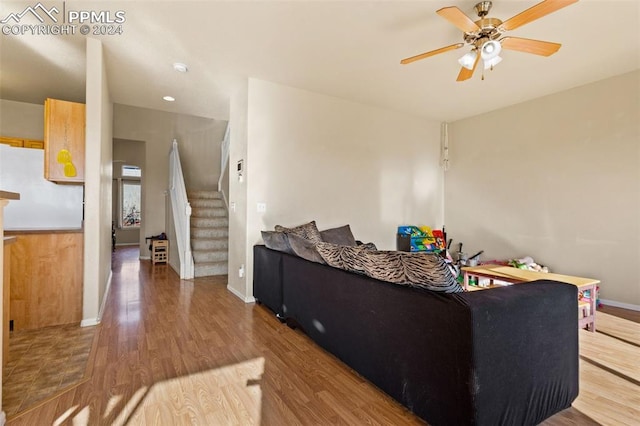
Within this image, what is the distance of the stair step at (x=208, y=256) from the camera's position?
5.19 metres

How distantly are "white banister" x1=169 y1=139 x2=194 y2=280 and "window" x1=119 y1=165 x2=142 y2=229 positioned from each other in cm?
586

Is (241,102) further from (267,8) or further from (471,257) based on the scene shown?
(471,257)

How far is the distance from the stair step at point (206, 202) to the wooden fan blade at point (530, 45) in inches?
218

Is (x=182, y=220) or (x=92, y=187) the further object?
(x=182, y=220)

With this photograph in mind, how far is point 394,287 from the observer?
167cm

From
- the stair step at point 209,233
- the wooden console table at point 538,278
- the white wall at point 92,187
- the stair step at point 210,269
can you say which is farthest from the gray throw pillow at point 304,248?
the stair step at point 209,233

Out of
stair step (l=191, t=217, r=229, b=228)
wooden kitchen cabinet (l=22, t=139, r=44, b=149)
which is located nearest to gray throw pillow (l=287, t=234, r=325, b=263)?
stair step (l=191, t=217, r=229, b=228)

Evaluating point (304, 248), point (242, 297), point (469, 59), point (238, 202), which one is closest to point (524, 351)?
point (304, 248)

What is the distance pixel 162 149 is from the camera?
23.9ft

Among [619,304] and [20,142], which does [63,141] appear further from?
[619,304]

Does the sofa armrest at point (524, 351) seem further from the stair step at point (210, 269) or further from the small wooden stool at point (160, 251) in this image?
the small wooden stool at point (160, 251)

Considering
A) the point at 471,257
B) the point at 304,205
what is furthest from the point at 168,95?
the point at 471,257

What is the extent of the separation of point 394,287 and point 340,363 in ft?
2.94

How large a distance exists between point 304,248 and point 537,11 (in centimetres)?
242
